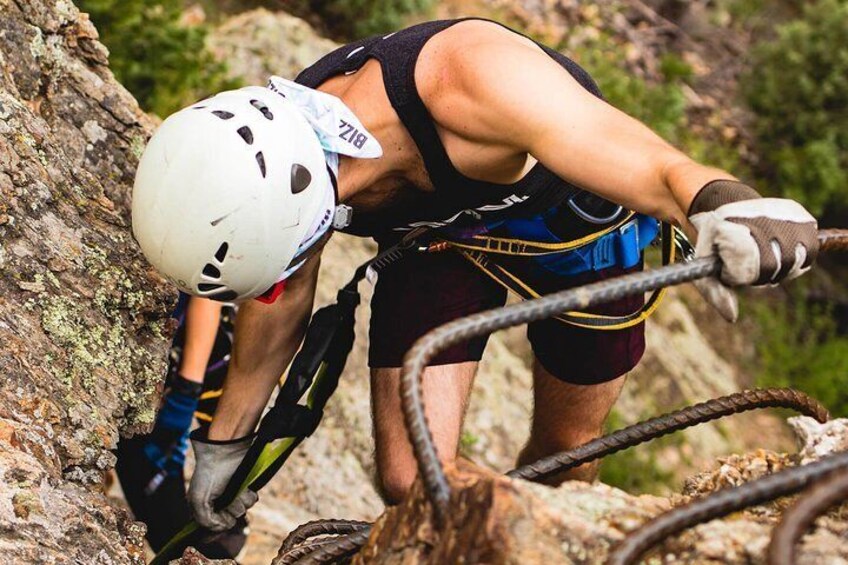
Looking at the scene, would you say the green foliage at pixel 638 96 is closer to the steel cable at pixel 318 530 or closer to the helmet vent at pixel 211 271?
the helmet vent at pixel 211 271

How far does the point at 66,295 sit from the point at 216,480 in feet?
3.41

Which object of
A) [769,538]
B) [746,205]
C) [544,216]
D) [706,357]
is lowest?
[706,357]

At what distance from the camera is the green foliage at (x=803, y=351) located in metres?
8.76

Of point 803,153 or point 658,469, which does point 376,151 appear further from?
point 803,153

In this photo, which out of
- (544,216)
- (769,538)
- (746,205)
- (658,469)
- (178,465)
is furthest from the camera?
(658,469)

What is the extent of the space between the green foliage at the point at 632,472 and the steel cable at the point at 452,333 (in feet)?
16.1

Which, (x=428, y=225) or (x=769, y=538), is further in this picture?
(x=428, y=225)

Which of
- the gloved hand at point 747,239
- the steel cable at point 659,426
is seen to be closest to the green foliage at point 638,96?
the steel cable at point 659,426

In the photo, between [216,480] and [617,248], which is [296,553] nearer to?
[216,480]

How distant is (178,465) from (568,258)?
1.90 meters

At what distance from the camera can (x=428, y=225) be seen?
331 centimetres

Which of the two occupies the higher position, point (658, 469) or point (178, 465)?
point (178, 465)

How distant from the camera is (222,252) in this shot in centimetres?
288

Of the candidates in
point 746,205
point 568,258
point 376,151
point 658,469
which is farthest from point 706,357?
point 746,205
